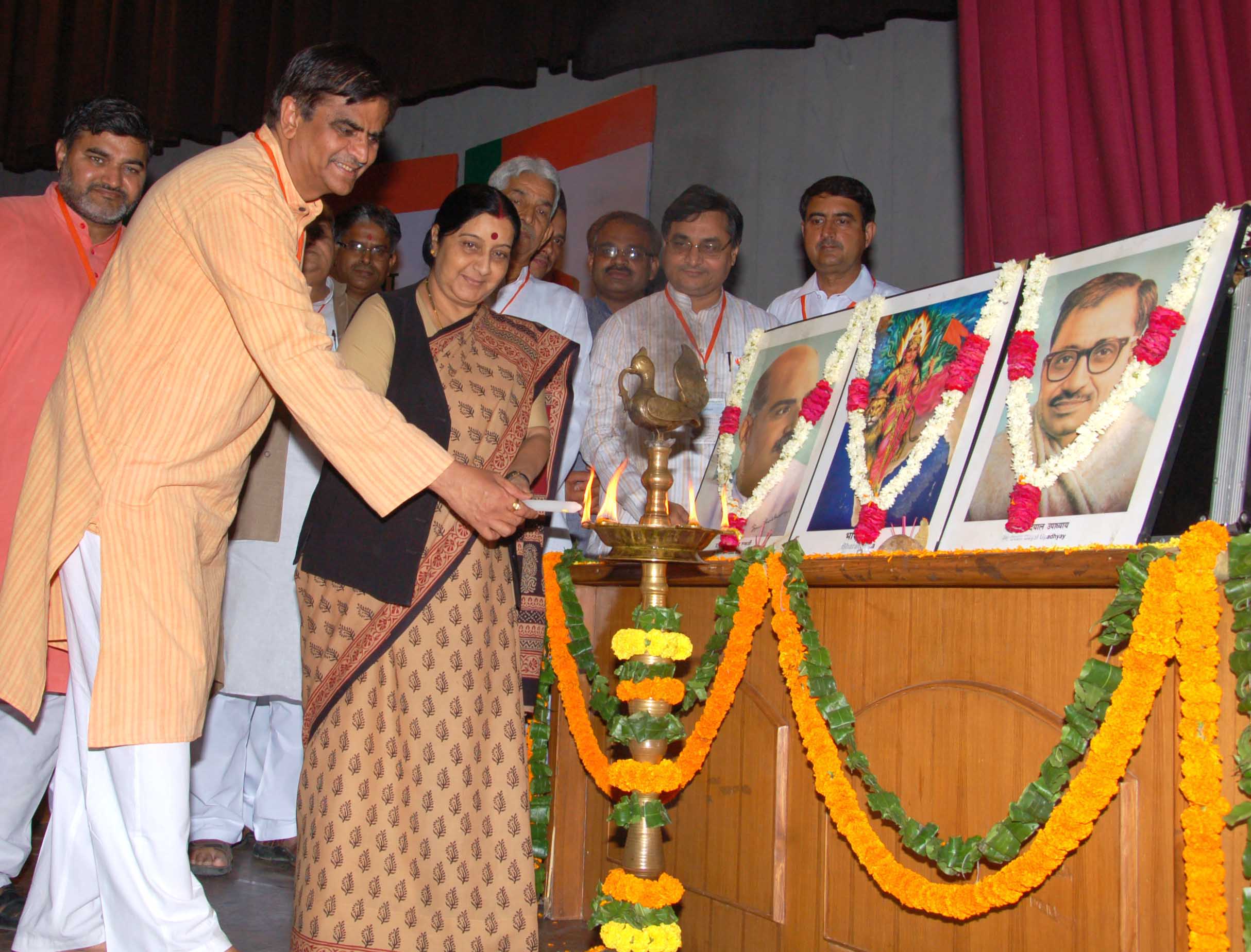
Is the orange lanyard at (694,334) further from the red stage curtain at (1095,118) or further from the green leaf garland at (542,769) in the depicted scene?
the green leaf garland at (542,769)

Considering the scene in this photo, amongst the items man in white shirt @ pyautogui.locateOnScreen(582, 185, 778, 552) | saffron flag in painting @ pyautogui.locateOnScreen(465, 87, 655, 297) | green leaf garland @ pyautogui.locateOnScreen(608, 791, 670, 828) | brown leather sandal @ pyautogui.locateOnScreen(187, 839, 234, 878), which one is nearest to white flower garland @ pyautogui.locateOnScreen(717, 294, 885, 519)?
man in white shirt @ pyautogui.locateOnScreen(582, 185, 778, 552)

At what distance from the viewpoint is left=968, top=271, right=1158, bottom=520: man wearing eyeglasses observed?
203 centimetres

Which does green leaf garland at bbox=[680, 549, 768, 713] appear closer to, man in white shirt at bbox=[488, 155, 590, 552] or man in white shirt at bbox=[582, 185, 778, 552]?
man in white shirt at bbox=[582, 185, 778, 552]

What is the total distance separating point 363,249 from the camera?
14.4ft

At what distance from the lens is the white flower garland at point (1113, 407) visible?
2.06 m

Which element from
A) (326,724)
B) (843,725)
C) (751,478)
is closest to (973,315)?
(751,478)

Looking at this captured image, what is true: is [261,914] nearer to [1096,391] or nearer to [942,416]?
[942,416]

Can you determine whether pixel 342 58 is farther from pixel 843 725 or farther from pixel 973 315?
pixel 843 725

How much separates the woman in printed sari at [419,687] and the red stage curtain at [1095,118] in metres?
1.61

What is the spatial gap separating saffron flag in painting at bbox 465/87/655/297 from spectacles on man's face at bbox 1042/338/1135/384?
12.2 feet

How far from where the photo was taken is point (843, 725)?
220 cm

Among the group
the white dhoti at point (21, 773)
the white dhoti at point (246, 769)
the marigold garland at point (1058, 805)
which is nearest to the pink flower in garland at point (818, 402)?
the marigold garland at point (1058, 805)

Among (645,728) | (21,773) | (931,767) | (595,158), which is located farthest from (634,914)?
(595,158)

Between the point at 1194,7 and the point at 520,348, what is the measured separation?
82.5 inches
